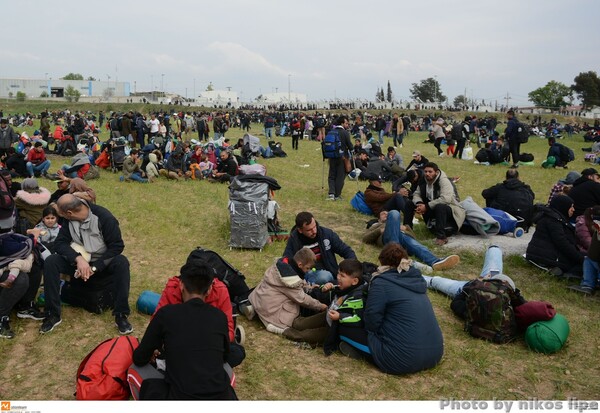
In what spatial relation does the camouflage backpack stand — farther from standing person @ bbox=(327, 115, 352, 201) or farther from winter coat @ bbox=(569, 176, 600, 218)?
standing person @ bbox=(327, 115, 352, 201)

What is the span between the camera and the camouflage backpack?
15.1 ft

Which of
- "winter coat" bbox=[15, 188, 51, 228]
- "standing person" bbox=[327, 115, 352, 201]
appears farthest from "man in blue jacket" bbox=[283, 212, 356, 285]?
"standing person" bbox=[327, 115, 352, 201]

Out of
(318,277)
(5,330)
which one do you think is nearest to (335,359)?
(318,277)

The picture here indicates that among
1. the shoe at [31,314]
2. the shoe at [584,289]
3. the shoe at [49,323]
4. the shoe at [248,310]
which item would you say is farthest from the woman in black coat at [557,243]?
the shoe at [31,314]

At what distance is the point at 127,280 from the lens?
4.80 meters

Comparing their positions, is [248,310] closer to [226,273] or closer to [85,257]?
[226,273]

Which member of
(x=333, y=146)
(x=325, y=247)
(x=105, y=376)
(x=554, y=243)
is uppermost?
(x=333, y=146)

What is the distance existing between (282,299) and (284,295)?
0.15 feet

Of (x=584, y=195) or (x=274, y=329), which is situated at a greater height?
(x=584, y=195)

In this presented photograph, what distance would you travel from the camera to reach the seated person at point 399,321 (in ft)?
12.9

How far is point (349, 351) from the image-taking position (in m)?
4.32

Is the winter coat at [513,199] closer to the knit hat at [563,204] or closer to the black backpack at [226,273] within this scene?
the knit hat at [563,204]

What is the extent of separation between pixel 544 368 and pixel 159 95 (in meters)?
106

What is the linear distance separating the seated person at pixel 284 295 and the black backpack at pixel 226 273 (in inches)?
9.9
